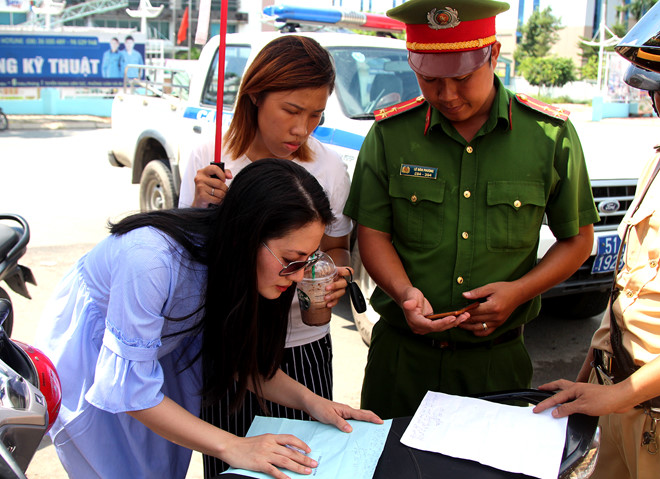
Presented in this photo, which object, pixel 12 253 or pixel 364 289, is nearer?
pixel 12 253

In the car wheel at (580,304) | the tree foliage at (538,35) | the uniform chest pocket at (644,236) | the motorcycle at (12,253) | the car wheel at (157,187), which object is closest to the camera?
the uniform chest pocket at (644,236)

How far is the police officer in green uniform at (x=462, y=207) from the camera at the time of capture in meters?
1.93

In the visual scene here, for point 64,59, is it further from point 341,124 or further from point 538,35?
point 538,35

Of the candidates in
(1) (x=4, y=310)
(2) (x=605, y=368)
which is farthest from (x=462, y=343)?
(1) (x=4, y=310)

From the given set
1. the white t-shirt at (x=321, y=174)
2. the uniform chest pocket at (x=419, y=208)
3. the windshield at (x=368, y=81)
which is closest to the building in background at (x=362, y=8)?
the windshield at (x=368, y=81)

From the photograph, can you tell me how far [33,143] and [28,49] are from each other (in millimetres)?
4373

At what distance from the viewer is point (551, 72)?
38406 mm

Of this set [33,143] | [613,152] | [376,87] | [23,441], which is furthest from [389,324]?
[33,143]

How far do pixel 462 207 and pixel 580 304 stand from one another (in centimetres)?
300

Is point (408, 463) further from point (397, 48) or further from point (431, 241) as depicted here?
point (397, 48)

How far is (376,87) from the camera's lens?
4332mm

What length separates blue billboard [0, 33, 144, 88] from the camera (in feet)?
→ 52.2

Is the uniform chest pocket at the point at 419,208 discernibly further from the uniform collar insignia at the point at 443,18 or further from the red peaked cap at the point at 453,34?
the uniform collar insignia at the point at 443,18

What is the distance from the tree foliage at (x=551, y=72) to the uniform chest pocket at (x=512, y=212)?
3972cm
